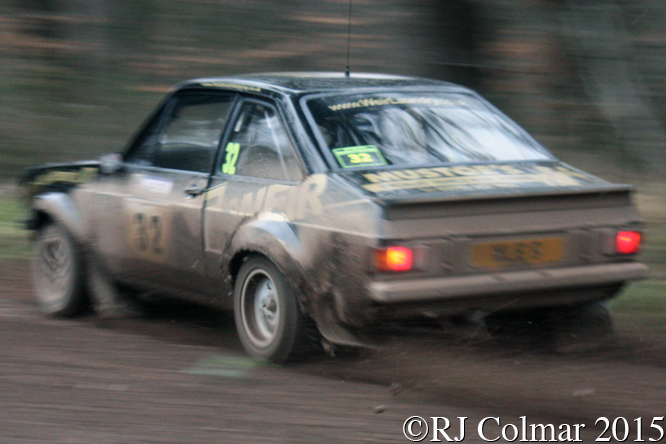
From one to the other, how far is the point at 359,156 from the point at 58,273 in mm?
2862

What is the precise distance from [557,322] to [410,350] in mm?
881

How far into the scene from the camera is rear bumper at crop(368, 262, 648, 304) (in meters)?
3.93

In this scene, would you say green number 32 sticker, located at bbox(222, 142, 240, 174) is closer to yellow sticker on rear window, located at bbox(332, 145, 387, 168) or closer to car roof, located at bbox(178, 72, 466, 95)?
car roof, located at bbox(178, 72, 466, 95)

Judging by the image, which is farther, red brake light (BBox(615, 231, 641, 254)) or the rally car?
red brake light (BBox(615, 231, 641, 254))

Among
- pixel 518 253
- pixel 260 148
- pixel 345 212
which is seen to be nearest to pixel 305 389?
pixel 345 212

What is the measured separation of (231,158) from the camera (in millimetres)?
5086

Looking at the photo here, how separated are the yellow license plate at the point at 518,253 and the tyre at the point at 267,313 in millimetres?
977

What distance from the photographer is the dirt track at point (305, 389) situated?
3.62 m

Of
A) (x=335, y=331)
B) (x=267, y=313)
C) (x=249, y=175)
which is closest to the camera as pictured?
(x=335, y=331)

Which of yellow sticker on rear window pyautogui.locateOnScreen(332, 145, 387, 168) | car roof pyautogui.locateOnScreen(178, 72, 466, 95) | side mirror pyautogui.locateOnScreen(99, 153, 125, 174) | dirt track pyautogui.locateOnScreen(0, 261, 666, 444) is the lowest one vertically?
dirt track pyautogui.locateOnScreen(0, 261, 666, 444)

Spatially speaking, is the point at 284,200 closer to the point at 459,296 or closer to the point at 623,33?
the point at 459,296

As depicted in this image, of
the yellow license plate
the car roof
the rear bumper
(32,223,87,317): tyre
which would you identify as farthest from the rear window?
(32,223,87,317): tyre

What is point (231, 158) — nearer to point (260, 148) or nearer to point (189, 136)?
point (260, 148)

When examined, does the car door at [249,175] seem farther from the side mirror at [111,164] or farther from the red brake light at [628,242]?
the red brake light at [628,242]
